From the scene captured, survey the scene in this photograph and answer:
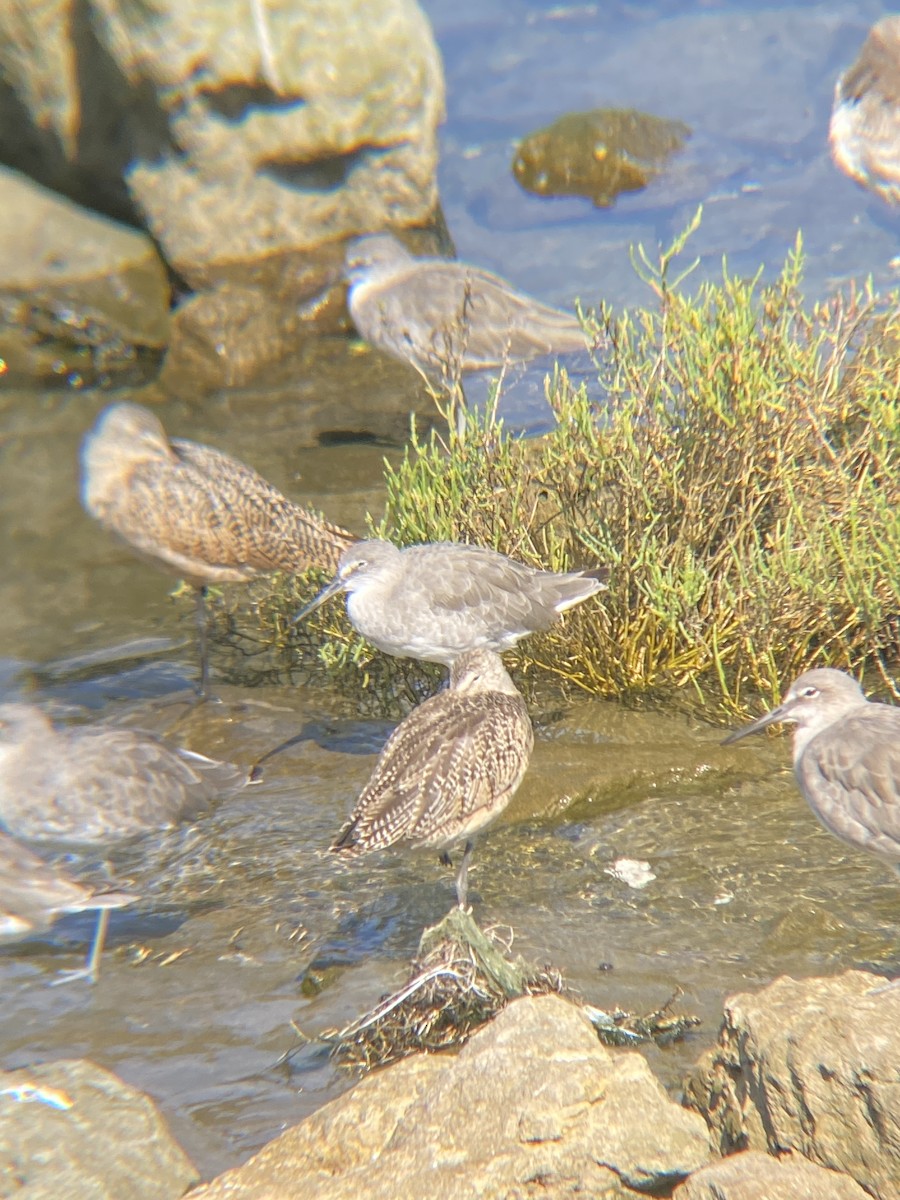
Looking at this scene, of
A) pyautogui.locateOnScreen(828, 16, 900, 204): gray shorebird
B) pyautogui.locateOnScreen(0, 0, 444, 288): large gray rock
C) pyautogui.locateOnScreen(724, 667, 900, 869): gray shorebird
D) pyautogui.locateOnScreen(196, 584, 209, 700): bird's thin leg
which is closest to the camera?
pyautogui.locateOnScreen(724, 667, 900, 869): gray shorebird

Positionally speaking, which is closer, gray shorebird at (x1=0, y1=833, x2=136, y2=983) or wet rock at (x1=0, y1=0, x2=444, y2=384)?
gray shorebird at (x1=0, y1=833, x2=136, y2=983)

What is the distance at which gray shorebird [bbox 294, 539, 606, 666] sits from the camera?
645 centimetres

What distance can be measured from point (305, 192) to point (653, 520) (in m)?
7.41

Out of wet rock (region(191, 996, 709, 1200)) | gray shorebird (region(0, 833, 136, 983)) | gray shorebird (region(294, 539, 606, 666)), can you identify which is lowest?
wet rock (region(191, 996, 709, 1200))

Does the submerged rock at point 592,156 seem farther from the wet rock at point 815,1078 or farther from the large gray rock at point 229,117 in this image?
the wet rock at point 815,1078

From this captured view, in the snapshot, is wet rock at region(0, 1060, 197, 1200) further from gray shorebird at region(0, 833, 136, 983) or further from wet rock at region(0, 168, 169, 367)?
wet rock at region(0, 168, 169, 367)

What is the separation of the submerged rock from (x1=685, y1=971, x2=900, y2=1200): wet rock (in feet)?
41.9

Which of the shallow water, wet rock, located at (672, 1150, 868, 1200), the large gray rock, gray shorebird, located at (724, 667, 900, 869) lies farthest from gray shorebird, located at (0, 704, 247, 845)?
the large gray rock

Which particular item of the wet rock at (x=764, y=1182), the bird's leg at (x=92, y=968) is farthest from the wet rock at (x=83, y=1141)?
the wet rock at (x=764, y=1182)

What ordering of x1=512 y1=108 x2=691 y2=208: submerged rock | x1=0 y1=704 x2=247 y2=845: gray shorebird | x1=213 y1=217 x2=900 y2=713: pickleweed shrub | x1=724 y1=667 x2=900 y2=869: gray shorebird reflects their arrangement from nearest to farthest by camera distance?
x1=724 y1=667 x2=900 y2=869: gray shorebird
x1=0 y1=704 x2=247 y2=845: gray shorebird
x1=213 y1=217 x2=900 y2=713: pickleweed shrub
x1=512 y1=108 x2=691 y2=208: submerged rock

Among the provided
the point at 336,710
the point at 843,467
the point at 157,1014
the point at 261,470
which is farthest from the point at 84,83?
the point at 157,1014

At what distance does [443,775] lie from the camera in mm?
5043

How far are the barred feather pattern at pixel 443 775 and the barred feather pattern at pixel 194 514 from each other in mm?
2373

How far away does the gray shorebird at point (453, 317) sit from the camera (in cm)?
974
